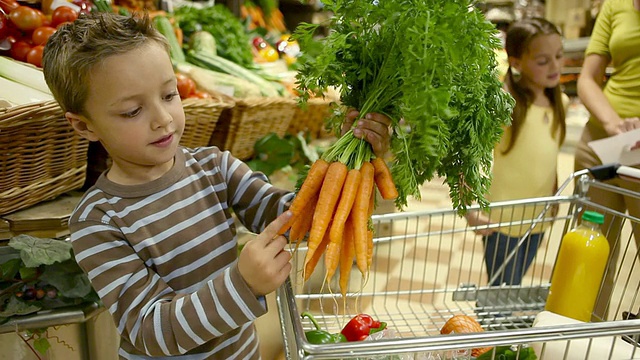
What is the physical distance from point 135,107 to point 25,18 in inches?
44.7

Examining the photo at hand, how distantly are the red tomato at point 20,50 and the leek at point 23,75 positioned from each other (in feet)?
0.45

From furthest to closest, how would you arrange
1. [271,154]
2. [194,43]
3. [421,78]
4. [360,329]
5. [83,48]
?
[194,43] → [271,154] → [360,329] → [83,48] → [421,78]

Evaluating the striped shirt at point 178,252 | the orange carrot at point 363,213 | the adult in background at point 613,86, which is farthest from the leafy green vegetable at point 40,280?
the adult in background at point 613,86

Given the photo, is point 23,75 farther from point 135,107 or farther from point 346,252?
point 346,252

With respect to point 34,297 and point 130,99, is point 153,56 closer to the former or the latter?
point 130,99

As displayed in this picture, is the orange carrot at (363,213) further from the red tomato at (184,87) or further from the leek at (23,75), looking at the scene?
the red tomato at (184,87)

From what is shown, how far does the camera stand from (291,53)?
378 centimetres

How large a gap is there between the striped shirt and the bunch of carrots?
0.16 meters

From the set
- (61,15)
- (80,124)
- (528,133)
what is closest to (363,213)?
(80,124)

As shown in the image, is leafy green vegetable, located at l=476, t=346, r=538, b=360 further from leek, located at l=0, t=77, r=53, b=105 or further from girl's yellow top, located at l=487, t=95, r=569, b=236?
leek, located at l=0, t=77, r=53, b=105

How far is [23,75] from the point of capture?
1597 millimetres

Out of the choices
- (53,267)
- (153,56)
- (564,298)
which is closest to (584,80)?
(564,298)

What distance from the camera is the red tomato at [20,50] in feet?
5.76

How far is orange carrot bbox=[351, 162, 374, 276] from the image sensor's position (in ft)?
3.19
